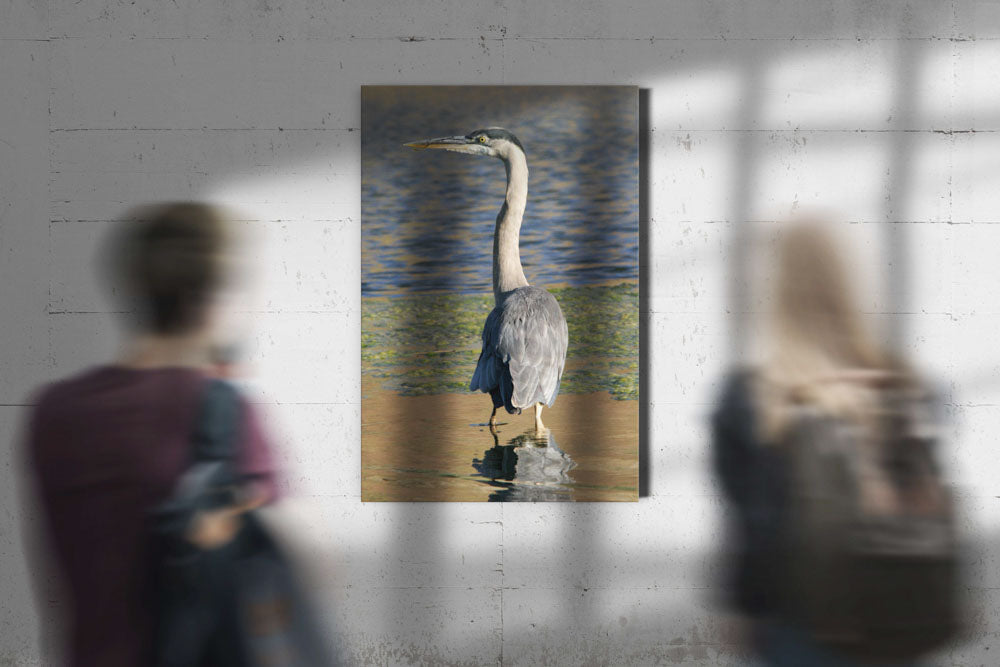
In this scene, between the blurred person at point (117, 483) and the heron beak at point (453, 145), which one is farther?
the heron beak at point (453, 145)

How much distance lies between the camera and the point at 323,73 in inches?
139

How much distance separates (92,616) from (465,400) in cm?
219

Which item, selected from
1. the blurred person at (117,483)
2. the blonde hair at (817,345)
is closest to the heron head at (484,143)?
the blonde hair at (817,345)

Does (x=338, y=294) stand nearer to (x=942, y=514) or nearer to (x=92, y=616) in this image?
(x=92, y=616)

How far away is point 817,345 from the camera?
5.46 feet

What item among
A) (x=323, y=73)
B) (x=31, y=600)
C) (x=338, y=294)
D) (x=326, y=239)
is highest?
(x=323, y=73)

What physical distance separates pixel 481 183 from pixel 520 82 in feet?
1.50

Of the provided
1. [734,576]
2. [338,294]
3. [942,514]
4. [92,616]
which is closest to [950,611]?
[942,514]

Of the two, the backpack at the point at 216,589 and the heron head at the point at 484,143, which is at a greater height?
the heron head at the point at 484,143

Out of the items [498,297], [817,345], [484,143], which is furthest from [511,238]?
[817,345]

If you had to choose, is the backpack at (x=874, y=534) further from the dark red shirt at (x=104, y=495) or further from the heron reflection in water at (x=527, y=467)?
the heron reflection in water at (x=527, y=467)

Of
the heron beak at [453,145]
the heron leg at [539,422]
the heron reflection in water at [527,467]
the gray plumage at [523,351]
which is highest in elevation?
the heron beak at [453,145]

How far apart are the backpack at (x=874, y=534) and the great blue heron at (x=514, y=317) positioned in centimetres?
195

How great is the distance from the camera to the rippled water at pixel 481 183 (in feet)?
11.5
